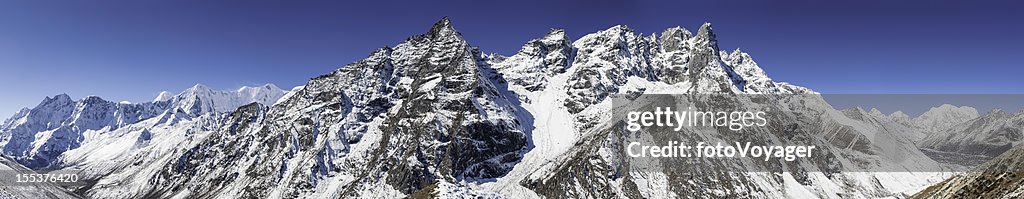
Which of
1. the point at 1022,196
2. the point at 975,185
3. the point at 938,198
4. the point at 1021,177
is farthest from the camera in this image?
the point at 938,198

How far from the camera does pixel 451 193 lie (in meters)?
55.7

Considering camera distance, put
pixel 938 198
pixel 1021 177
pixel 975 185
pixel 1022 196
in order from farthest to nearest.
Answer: pixel 938 198 < pixel 975 185 < pixel 1021 177 < pixel 1022 196

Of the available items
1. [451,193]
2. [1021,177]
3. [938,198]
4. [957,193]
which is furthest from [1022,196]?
[451,193]

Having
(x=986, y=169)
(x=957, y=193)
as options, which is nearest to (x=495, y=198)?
(x=957, y=193)

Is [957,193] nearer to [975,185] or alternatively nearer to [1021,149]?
[975,185]

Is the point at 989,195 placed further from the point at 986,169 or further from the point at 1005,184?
the point at 986,169

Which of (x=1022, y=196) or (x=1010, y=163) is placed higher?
(x=1010, y=163)

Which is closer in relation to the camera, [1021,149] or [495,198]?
[495,198]

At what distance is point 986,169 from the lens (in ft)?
230

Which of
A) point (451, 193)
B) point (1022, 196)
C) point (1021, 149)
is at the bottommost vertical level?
point (1022, 196)

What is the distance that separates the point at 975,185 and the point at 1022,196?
13480 mm

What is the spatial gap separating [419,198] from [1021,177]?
65.3 metres

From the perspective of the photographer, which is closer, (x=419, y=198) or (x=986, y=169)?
(x=419, y=198)

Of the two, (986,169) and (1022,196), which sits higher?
(986,169)
